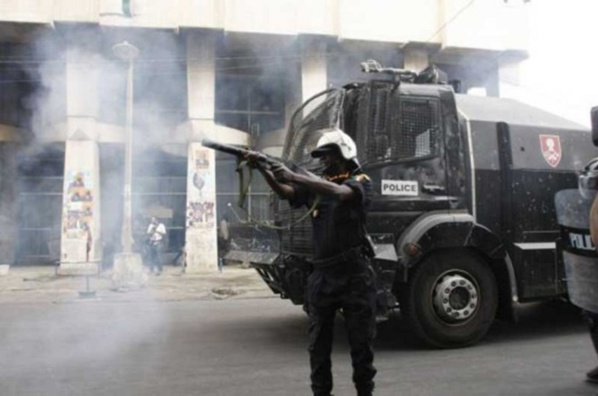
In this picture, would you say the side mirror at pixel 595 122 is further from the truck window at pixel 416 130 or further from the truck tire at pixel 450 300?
the truck tire at pixel 450 300

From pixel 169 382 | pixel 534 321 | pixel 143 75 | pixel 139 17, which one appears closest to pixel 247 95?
pixel 143 75

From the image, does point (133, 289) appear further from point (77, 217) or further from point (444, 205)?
point (444, 205)

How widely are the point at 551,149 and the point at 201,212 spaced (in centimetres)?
921

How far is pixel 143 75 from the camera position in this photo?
7.07 metres

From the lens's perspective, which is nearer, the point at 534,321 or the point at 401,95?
the point at 401,95

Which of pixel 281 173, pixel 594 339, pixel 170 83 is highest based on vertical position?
pixel 170 83

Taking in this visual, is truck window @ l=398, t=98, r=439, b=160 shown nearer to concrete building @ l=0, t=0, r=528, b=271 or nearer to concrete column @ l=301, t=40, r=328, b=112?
concrete building @ l=0, t=0, r=528, b=271

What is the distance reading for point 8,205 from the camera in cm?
1283

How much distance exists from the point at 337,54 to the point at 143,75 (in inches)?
219

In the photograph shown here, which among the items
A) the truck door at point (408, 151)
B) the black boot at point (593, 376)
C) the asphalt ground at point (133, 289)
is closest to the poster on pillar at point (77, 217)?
the asphalt ground at point (133, 289)

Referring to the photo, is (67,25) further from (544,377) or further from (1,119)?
(544,377)

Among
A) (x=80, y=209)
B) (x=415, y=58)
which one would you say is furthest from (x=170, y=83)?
(x=415, y=58)

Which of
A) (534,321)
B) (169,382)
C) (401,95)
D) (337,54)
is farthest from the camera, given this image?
(337,54)

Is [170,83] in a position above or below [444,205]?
above
